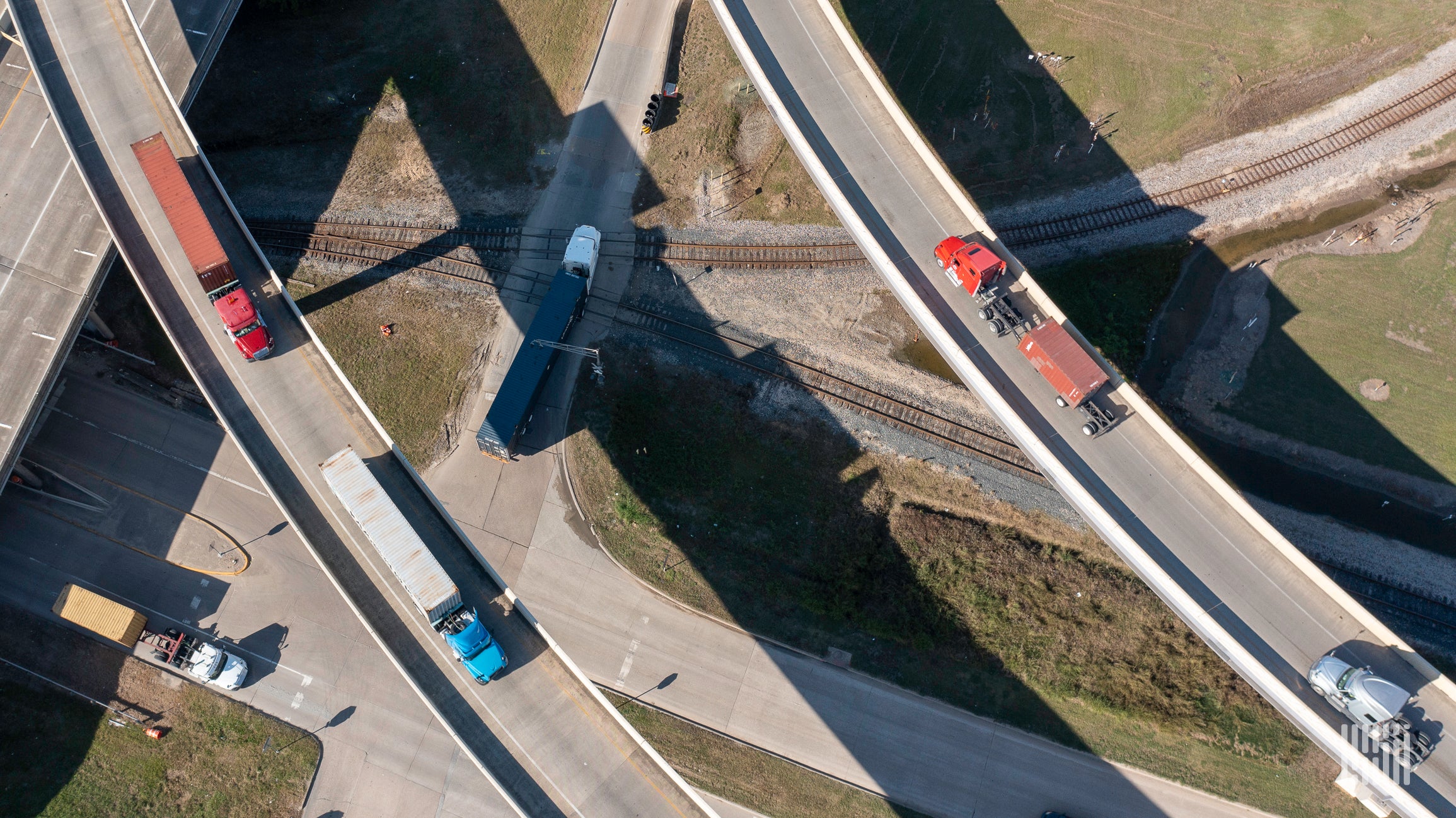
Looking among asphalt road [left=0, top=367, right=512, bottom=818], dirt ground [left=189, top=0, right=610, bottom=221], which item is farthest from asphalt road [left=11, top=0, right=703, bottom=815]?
asphalt road [left=0, top=367, right=512, bottom=818]

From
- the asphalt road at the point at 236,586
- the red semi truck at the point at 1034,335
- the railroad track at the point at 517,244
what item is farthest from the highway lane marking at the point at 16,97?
the red semi truck at the point at 1034,335

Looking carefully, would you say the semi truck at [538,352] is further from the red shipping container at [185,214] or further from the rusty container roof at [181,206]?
the rusty container roof at [181,206]

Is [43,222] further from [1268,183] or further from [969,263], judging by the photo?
[1268,183]

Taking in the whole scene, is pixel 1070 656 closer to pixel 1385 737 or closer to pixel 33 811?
pixel 1385 737

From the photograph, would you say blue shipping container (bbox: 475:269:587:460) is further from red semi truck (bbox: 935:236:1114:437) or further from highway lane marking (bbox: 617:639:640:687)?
red semi truck (bbox: 935:236:1114:437)

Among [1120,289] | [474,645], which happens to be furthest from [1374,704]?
[474,645]

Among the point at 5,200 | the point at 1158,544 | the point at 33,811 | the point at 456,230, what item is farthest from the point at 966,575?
the point at 5,200
